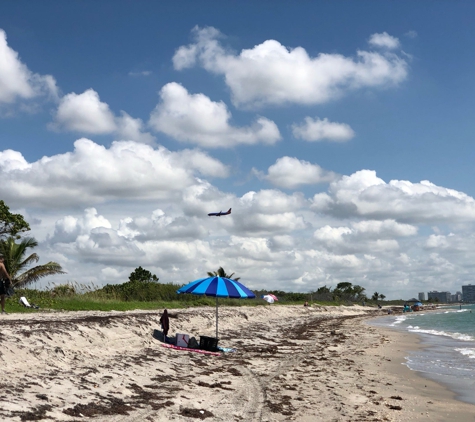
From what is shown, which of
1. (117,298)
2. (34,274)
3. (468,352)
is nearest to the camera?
(468,352)

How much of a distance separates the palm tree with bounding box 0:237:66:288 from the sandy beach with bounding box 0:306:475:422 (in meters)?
13.7

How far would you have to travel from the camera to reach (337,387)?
38.8ft

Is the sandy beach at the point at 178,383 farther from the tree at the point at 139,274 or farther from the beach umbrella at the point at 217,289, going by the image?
the tree at the point at 139,274

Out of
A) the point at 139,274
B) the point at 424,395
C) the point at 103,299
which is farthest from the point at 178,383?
the point at 139,274

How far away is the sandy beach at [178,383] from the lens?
8.14 metres

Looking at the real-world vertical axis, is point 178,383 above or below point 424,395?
above

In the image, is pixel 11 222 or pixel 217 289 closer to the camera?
pixel 217 289

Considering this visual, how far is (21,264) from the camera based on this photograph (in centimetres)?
2847

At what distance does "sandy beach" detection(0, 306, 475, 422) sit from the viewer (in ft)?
26.7

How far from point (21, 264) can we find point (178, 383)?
69.8 feet

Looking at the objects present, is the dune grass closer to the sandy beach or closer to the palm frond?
the palm frond

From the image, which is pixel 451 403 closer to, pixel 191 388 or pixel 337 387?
pixel 337 387

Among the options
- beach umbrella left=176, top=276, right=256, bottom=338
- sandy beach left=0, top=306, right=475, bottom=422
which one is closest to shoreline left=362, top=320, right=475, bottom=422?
sandy beach left=0, top=306, right=475, bottom=422

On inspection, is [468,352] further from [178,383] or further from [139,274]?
[139,274]
